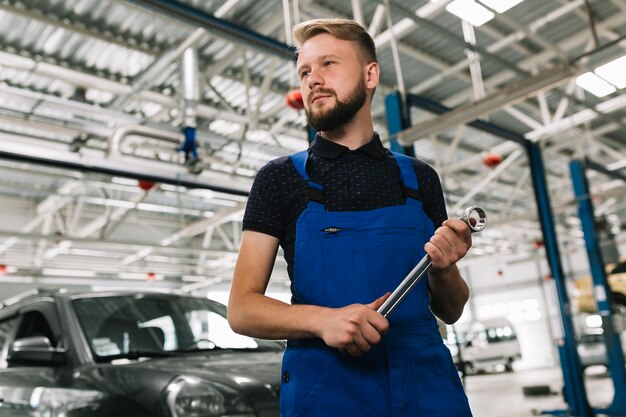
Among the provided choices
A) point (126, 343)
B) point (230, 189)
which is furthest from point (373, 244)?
point (230, 189)

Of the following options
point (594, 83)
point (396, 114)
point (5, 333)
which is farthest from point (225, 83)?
point (5, 333)

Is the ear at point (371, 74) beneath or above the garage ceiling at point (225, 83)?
beneath

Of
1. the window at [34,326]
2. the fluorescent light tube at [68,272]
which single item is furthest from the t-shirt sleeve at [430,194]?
the fluorescent light tube at [68,272]

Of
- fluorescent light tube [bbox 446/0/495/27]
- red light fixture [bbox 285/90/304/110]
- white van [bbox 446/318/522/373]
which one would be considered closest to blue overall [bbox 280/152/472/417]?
red light fixture [bbox 285/90/304/110]

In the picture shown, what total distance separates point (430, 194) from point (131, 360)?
6.08ft

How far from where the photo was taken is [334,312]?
105 cm

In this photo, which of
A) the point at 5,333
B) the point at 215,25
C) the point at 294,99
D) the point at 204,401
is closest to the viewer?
the point at 204,401

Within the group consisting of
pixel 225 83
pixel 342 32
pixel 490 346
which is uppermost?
pixel 225 83

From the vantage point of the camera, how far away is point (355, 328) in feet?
3.30

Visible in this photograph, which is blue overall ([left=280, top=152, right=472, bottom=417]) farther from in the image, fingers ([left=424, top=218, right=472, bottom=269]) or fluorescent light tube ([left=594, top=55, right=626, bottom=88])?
fluorescent light tube ([left=594, top=55, right=626, bottom=88])

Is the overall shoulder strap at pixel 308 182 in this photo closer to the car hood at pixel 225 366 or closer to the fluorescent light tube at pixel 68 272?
the car hood at pixel 225 366

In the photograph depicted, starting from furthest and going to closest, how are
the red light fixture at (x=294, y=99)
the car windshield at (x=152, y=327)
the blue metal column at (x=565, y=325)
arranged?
the blue metal column at (x=565, y=325)
the red light fixture at (x=294, y=99)
the car windshield at (x=152, y=327)

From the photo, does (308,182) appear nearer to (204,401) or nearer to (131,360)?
(204,401)

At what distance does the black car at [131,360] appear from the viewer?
2.22 m
